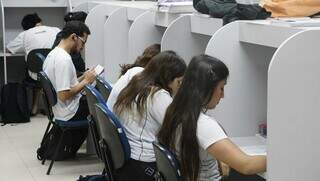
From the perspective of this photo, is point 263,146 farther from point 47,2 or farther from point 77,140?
point 47,2

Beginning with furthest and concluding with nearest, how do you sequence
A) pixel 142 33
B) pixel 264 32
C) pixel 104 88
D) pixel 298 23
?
pixel 142 33, pixel 104 88, pixel 264 32, pixel 298 23

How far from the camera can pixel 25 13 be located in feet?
21.5

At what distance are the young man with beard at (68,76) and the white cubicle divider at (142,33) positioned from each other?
36cm

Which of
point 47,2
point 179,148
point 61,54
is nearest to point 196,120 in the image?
point 179,148

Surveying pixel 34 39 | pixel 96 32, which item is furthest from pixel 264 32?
pixel 34 39

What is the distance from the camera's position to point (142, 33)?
12.9 feet

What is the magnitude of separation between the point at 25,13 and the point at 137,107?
14.0ft

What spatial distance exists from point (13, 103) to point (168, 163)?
4158mm

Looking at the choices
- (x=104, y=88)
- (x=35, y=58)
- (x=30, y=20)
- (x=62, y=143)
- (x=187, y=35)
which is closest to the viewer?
(x=187, y=35)

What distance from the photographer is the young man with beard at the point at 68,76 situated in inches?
159

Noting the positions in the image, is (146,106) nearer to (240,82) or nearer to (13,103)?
(240,82)

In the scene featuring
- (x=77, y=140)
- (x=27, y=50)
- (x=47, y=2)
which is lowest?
(x=77, y=140)

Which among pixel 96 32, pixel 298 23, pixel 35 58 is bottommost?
pixel 35 58

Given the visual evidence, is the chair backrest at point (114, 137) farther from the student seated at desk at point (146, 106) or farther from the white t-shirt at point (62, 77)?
the white t-shirt at point (62, 77)
